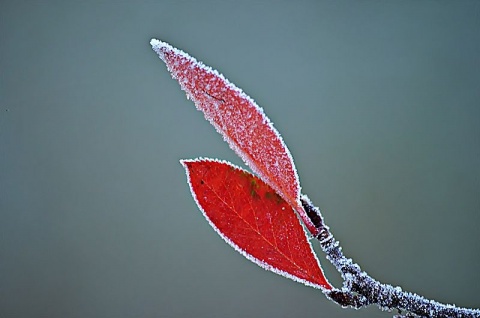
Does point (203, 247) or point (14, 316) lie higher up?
point (203, 247)

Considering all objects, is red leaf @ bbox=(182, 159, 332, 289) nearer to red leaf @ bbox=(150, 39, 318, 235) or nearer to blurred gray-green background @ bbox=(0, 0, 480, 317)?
red leaf @ bbox=(150, 39, 318, 235)

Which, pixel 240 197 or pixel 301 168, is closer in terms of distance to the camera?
pixel 240 197

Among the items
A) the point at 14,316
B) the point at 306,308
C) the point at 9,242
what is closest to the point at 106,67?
the point at 9,242

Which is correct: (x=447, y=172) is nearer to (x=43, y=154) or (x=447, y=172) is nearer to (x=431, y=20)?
(x=431, y=20)

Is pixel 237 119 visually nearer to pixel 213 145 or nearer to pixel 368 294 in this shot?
pixel 368 294

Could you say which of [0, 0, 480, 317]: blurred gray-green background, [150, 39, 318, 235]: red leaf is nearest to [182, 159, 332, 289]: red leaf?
[150, 39, 318, 235]: red leaf
